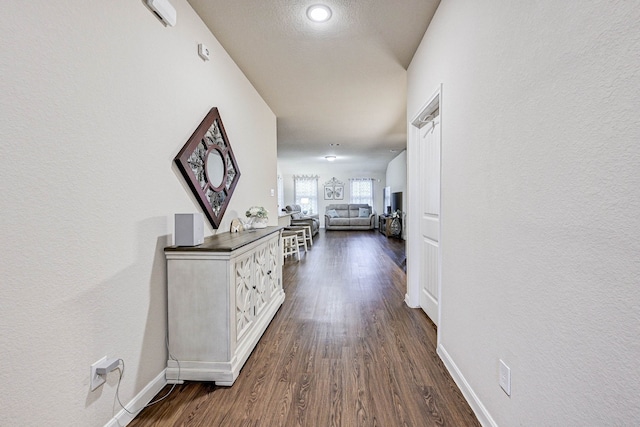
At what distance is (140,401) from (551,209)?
6.92 feet

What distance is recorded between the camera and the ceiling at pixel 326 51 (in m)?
2.20

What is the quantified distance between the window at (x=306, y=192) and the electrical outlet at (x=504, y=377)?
11.4 meters

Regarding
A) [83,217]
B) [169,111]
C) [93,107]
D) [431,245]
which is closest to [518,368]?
[431,245]

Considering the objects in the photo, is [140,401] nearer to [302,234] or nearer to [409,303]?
[409,303]

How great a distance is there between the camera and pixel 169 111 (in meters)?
1.86

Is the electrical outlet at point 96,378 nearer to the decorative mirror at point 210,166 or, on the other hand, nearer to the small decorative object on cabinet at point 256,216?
the decorative mirror at point 210,166

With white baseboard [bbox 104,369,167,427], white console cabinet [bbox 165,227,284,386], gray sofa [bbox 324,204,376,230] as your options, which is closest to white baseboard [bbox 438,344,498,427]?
white console cabinet [bbox 165,227,284,386]

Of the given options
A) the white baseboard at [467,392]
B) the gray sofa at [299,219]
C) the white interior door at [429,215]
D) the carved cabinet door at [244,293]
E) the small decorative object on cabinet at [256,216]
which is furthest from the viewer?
the gray sofa at [299,219]

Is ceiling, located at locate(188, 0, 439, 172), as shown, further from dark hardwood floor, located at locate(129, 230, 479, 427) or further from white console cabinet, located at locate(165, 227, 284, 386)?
dark hardwood floor, located at locate(129, 230, 479, 427)

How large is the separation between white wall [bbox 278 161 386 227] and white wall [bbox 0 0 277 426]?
34.5 feet

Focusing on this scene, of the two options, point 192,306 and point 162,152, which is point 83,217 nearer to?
point 162,152

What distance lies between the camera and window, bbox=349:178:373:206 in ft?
41.2

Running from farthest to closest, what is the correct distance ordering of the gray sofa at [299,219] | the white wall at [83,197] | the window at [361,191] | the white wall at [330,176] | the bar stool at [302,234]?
the window at [361,191] → the white wall at [330,176] → the gray sofa at [299,219] → the bar stool at [302,234] → the white wall at [83,197]

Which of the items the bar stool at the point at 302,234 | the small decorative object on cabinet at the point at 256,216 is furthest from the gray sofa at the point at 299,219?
the small decorative object on cabinet at the point at 256,216
